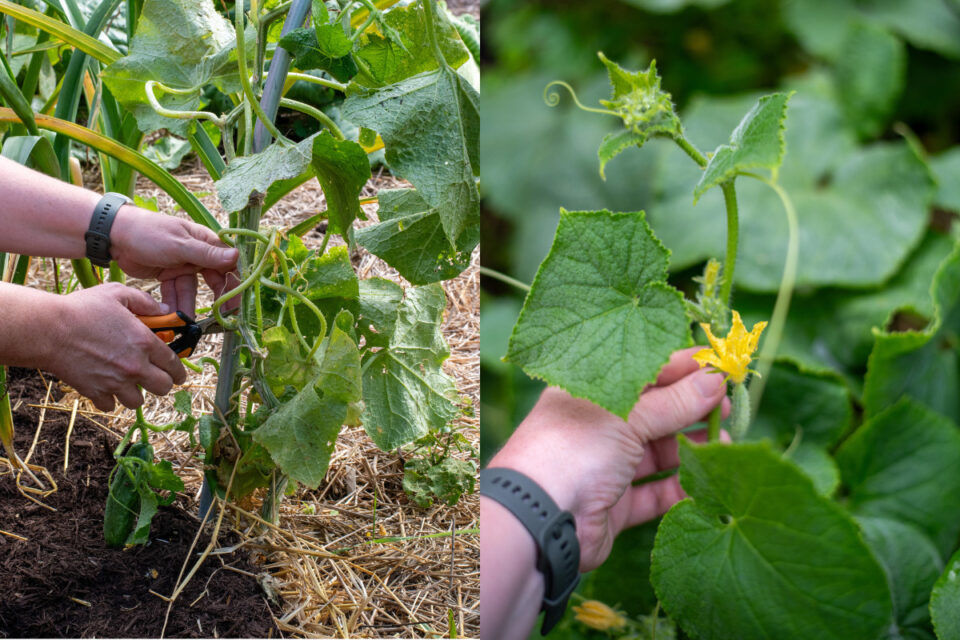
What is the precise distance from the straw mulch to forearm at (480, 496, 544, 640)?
9.9 inches

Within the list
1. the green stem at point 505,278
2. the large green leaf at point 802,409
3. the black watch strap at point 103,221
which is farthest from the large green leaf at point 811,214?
the black watch strap at point 103,221

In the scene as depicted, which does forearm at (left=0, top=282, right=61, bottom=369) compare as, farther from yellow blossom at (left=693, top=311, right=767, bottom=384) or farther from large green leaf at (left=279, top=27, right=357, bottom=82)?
yellow blossom at (left=693, top=311, right=767, bottom=384)

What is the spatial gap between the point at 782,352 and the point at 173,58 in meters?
0.70

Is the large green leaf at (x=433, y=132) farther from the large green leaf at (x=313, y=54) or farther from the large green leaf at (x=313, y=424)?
the large green leaf at (x=313, y=424)

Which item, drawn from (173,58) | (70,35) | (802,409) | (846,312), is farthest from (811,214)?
(70,35)

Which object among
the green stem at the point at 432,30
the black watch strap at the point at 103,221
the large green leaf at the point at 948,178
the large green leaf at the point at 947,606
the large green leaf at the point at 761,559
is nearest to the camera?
the large green leaf at the point at 761,559

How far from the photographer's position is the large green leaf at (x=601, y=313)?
0.47 m

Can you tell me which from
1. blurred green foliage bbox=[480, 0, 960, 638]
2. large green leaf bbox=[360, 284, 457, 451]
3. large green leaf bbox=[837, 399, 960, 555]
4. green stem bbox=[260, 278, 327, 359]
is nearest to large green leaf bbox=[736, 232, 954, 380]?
blurred green foliage bbox=[480, 0, 960, 638]

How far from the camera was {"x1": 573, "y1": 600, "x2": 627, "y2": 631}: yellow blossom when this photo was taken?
0.60 meters

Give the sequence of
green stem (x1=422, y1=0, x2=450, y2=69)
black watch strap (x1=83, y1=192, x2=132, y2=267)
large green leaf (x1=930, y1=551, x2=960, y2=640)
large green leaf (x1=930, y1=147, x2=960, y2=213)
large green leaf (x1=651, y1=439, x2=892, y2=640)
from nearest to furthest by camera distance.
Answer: large green leaf (x1=651, y1=439, x2=892, y2=640), large green leaf (x1=930, y1=551, x2=960, y2=640), green stem (x1=422, y1=0, x2=450, y2=69), black watch strap (x1=83, y1=192, x2=132, y2=267), large green leaf (x1=930, y1=147, x2=960, y2=213)

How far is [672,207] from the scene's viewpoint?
33.4 inches

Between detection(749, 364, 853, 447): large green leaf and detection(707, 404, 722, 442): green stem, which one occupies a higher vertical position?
detection(707, 404, 722, 442): green stem

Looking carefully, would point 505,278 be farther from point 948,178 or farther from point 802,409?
point 948,178

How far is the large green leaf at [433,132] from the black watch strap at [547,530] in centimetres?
21
